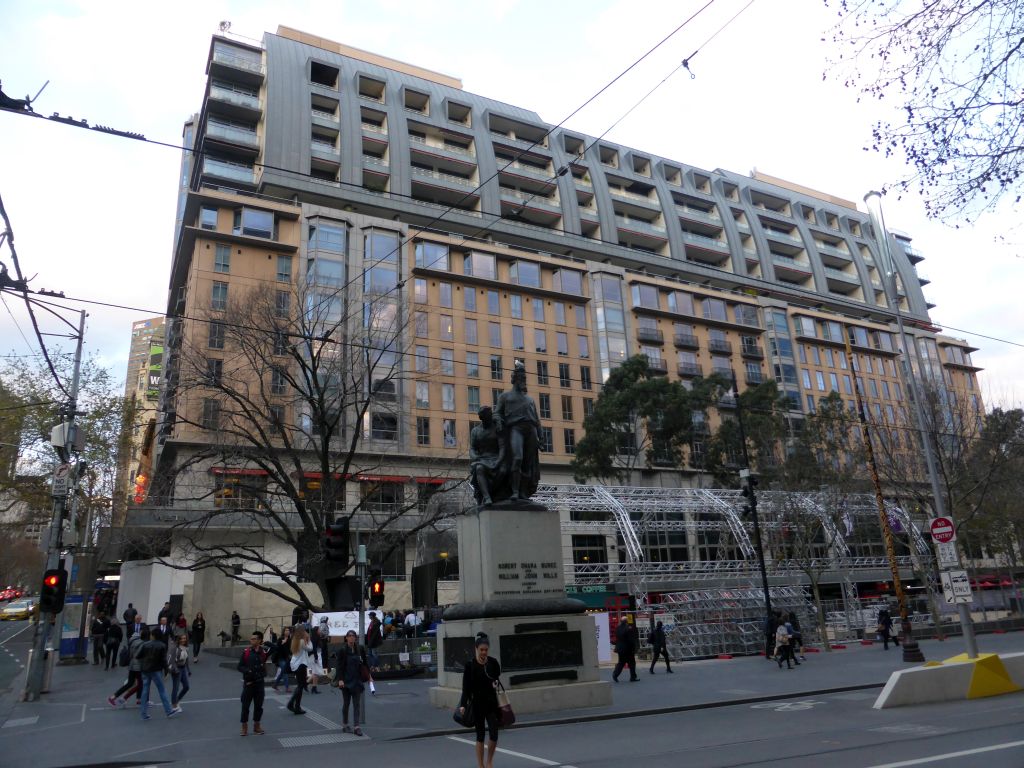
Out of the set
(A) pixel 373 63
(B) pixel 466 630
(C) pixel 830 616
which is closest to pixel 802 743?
(B) pixel 466 630

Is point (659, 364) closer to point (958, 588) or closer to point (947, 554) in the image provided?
point (947, 554)

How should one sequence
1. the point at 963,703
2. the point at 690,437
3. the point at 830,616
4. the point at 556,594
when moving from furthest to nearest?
1. the point at 690,437
2. the point at 830,616
3. the point at 556,594
4. the point at 963,703

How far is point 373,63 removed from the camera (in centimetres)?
6253

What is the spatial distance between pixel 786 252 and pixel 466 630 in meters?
73.6

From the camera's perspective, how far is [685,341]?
6381 centimetres

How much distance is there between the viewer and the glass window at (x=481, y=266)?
56125 millimetres

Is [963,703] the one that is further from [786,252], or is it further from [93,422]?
[786,252]

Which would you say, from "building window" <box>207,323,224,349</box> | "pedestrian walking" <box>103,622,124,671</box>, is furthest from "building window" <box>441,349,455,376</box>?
"pedestrian walking" <box>103,622,124,671</box>

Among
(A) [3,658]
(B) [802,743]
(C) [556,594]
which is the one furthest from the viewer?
(A) [3,658]

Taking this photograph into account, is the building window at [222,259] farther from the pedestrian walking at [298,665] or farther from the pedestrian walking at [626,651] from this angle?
the pedestrian walking at [626,651]

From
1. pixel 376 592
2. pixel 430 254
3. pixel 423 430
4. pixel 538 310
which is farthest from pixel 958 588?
pixel 538 310

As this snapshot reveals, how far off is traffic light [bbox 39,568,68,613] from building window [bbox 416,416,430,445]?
31925 mm

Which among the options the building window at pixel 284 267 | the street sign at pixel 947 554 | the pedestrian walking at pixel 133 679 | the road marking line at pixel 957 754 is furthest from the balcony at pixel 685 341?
the road marking line at pixel 957 754

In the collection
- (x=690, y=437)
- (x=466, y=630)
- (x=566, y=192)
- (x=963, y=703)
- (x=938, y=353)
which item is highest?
(x=566, y=192)
